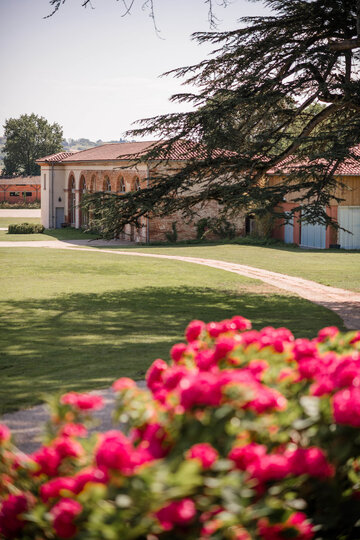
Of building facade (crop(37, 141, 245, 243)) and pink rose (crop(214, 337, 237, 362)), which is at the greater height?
building facade (crop(37, 141, 245, 243))

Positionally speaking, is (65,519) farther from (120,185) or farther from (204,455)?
(120,185)

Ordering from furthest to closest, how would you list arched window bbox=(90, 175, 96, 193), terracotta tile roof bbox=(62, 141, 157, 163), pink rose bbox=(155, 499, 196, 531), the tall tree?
1. the tall tree
2. arched window bbox=(90, 175, 96, 193)
3. terracotta tile roof bbox=(62, 141, 157, 163)
4. pink rose bbox=(155, 499, 196, 531)

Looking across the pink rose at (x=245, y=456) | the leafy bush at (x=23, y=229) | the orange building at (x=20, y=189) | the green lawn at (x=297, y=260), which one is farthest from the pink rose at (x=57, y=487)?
the orange building at (x=20, y=189)

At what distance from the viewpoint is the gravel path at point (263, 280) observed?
6.19 metres

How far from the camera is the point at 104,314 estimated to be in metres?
14.9

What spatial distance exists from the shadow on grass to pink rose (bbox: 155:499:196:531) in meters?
4.77

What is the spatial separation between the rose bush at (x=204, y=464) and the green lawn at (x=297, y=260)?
17.0m

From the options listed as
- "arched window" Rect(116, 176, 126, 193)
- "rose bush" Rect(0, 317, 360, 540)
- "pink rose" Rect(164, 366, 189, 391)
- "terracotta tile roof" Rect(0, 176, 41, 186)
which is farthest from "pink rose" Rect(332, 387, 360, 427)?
"terracotta tile roof" Rect(0, 176, 41, 186)

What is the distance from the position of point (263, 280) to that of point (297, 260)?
7952 mm

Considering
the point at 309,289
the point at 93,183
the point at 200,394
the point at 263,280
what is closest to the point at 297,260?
the point at 263,280

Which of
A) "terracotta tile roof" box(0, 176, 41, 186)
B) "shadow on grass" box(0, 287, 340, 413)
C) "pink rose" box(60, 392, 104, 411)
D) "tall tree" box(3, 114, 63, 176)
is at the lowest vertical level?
"shadow on grass" box(0, 287, 340, 413)

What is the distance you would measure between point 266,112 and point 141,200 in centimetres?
395

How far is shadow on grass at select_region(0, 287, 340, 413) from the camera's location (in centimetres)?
852

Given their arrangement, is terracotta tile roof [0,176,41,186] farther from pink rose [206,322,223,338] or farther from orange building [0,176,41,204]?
pink rose [206,322,223,338]
